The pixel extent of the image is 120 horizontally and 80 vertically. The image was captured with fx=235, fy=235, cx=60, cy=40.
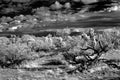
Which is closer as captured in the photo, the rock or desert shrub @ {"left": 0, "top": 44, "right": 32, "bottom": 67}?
the rock

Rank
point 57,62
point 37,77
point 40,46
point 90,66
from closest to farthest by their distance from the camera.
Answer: point 37,77, point 90,66, point 57,62, point 40,46

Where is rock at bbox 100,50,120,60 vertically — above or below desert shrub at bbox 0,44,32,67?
below

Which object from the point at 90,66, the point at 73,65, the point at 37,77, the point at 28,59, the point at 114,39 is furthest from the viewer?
the point at 28,59

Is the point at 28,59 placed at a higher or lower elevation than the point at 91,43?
lower

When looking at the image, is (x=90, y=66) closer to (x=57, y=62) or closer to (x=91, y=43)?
(x=91, y=43)

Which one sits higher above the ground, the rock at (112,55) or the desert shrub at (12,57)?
the desert shrub at (12,57)

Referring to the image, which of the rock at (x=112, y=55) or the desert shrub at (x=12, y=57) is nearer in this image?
the rock at (x=112, y=55)

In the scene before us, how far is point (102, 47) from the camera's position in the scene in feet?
80.8

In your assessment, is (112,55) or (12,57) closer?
(12,57)

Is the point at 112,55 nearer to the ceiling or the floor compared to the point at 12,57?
nearer to the floor

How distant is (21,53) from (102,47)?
1103 cm

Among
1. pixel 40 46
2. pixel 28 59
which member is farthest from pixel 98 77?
pixel 40 46

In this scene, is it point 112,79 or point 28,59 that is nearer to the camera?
point 112,79

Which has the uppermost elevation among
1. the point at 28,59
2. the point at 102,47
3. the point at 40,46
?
the point at 102,47
